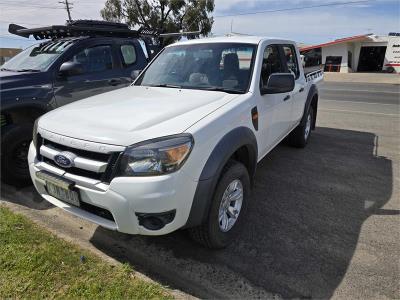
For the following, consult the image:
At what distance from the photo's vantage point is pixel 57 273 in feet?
8.86

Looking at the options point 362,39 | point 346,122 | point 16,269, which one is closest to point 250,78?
point 16,269

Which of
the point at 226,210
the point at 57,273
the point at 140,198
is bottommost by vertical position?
the point at 57,273

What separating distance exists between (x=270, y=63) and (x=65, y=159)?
8.75 feet

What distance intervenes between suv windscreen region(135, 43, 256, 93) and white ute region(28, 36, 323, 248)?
0.04 ft

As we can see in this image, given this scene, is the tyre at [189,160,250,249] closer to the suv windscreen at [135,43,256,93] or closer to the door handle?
the suv windscreen at [135,43,256,93]

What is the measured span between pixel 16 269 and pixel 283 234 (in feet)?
7.57

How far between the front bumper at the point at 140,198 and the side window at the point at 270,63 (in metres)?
1.74

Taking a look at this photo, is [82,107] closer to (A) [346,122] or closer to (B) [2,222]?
(B) [2,222]

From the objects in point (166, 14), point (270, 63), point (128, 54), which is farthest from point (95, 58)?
point (166, 14)

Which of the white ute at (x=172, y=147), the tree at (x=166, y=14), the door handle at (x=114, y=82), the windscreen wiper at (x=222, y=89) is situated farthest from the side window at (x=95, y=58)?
the tree at (x=166, y=14)

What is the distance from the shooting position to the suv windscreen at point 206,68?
354 cm

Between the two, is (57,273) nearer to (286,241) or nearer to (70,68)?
(286,241)

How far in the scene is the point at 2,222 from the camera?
11.2 feet

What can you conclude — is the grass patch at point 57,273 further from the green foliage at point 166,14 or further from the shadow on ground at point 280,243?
the green foliage at point 166,14
